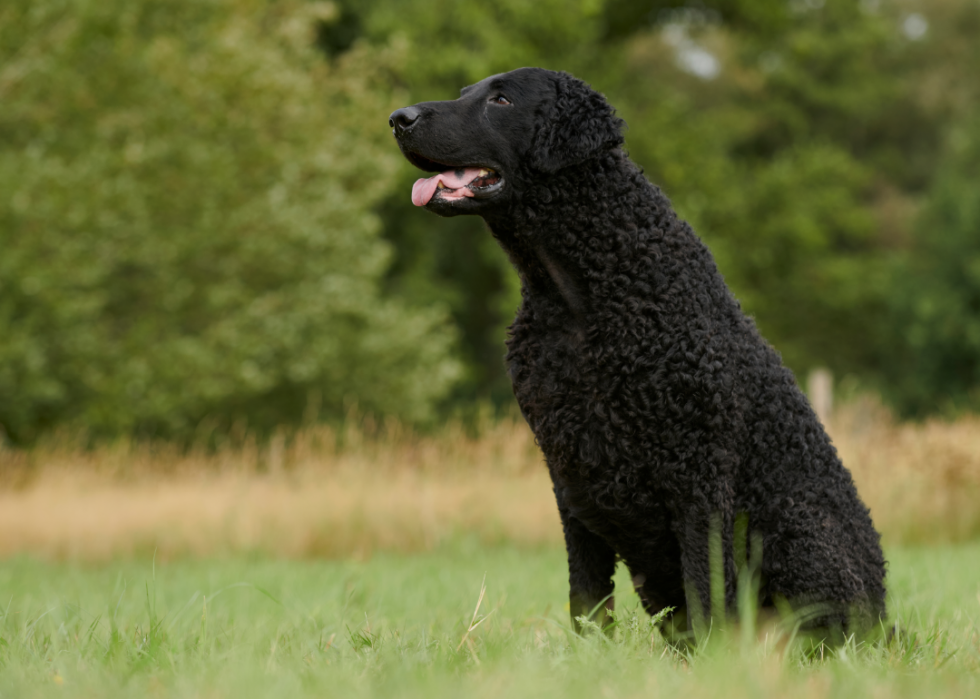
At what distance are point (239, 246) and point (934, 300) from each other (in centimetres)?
1455

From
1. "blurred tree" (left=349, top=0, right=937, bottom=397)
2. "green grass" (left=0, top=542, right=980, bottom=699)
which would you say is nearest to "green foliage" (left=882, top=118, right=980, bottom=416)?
"blurred tree" (left=349, top=0, right=937, bottom=397)

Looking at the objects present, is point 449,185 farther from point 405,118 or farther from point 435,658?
point 435,658

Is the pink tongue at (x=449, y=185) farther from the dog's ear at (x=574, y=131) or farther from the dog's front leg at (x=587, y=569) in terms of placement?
the dog's front leg at (x=587, y=569)

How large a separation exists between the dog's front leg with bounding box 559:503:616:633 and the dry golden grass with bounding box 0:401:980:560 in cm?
571

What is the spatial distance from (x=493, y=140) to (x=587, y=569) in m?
1.47

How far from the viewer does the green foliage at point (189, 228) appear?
38.7 feet

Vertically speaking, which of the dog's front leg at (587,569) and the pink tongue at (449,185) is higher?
the pink tongue at (449,185)

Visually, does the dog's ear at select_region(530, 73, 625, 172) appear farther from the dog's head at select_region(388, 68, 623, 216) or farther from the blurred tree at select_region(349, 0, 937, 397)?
the blurred tree at select_region(349, 0, 937, 397)

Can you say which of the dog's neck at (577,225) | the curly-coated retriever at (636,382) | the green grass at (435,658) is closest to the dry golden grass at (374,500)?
the green grass at (435,658)

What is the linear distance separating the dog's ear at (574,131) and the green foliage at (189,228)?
9.81m

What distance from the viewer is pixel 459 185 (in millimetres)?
3021

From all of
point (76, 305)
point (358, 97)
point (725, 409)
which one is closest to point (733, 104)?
point (358, 97)

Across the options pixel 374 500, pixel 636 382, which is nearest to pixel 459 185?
pixel 636 382

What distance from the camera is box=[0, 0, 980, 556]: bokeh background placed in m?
9.20
